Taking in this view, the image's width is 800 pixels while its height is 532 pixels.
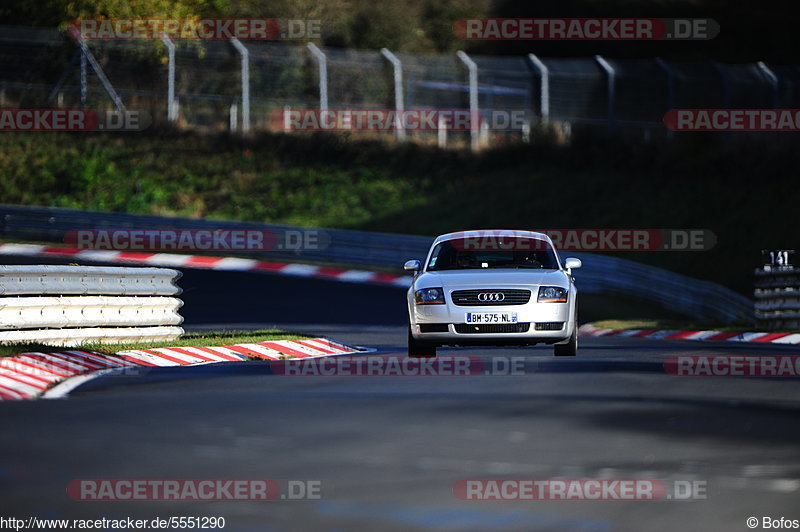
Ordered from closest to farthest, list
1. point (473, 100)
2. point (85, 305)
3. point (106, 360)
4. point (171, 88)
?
point (106, 360) < point (85, 305) < point (473, 100) < point (171, 88)

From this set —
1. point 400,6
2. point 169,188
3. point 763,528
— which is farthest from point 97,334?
point 400,6

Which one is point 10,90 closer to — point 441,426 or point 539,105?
point 539,105

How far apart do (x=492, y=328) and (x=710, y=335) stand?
9.22 m

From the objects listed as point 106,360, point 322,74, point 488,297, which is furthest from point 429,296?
point 322,74

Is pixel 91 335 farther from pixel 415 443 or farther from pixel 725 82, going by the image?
pixel 725 82

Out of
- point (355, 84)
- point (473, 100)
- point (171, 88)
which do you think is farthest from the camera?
point (171, 88)

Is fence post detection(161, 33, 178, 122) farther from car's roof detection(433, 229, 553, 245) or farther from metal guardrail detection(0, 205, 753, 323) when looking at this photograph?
car's roof detection(433, 229, 553, 245)

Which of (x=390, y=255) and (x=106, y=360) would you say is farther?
(x=390, y=255)

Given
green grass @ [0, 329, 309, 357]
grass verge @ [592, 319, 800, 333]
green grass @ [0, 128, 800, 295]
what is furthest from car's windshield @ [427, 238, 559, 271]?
green grass @ [0, 128, 800, 295]

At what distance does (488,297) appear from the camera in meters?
15.1

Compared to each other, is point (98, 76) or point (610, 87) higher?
point (98, 76)

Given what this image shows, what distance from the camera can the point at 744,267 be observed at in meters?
36.6

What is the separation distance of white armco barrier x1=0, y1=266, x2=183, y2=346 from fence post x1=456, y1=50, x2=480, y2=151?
25.3 m

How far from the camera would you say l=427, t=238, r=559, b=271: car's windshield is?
16.3 meters
